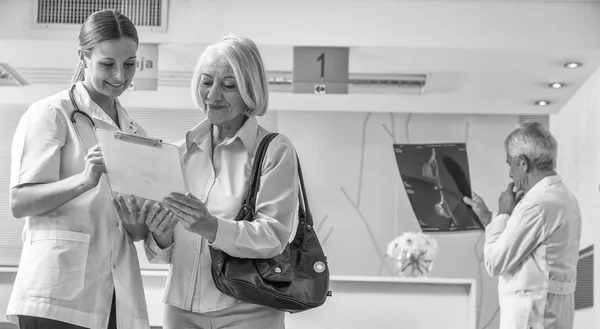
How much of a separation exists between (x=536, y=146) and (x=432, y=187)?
9.76 feet

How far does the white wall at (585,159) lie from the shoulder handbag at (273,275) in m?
3.81

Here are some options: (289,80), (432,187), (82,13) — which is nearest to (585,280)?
(432,187)

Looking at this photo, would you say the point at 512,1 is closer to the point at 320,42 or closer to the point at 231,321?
the point at 320,42

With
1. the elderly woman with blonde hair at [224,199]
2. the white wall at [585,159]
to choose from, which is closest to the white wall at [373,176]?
the white wall at [585,159]

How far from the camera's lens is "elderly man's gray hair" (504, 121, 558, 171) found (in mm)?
3322

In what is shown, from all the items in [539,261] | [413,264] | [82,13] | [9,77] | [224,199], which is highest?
[82,13]

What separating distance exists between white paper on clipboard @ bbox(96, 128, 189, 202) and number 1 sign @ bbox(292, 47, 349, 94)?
3.49 metres

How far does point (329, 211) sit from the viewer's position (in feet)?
22.3

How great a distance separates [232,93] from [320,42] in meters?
3.30

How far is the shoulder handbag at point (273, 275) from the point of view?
178 cm

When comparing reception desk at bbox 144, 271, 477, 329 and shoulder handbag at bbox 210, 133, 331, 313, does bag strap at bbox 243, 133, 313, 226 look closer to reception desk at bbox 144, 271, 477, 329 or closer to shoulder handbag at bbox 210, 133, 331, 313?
shoulder handbag at bbox 210, 133, 331, 313

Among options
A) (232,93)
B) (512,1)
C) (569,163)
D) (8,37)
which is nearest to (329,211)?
(569,163)

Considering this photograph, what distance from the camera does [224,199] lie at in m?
1.87

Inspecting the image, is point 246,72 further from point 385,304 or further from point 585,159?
point 585,159
